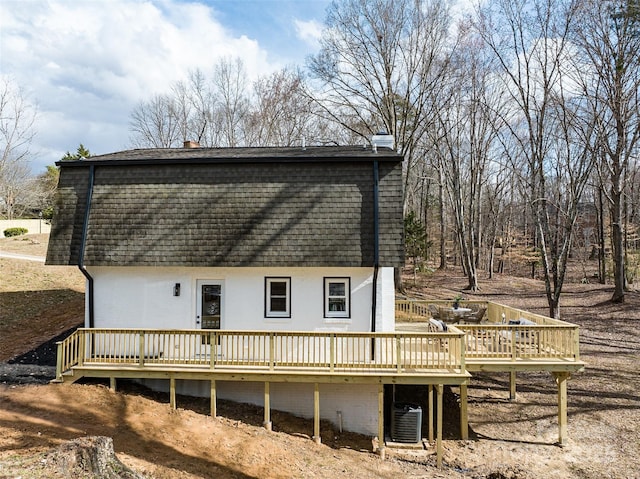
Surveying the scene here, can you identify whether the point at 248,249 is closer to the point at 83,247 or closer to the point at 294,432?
the point at 83,247

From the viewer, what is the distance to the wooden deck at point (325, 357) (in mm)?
10094

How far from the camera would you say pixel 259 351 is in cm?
1010

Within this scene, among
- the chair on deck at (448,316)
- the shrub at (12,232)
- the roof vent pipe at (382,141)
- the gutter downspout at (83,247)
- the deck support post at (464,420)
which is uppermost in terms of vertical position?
the roof vent pipe at (382,141)

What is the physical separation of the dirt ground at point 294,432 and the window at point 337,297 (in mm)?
2857

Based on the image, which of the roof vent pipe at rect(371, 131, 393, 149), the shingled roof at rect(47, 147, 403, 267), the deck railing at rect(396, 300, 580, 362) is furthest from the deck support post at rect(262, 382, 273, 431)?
the roof vent pipe at rect(371, 131, 393, 149)

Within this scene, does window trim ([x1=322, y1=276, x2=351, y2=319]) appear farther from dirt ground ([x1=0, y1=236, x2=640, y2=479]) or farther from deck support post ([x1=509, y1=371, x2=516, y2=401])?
deck support post ([x1=509, y1=371, x2=516, y2=401])

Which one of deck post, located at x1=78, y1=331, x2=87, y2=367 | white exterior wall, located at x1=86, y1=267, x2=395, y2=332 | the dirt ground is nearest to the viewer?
the dirt ground

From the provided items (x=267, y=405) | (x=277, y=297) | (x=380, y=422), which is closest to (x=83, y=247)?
(x=277, y=297)

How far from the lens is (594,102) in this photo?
17.5 m

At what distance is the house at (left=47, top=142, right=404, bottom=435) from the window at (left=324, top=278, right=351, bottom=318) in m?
0.03

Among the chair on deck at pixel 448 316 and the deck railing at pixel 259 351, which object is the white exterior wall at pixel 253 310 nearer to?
the deck railing at pixel 259 351

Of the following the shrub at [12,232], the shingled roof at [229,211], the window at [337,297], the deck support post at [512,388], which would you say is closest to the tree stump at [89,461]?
the shingled roof at [229,211]

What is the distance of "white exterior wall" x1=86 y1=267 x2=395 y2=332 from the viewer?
11172 mm

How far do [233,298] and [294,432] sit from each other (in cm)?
366
